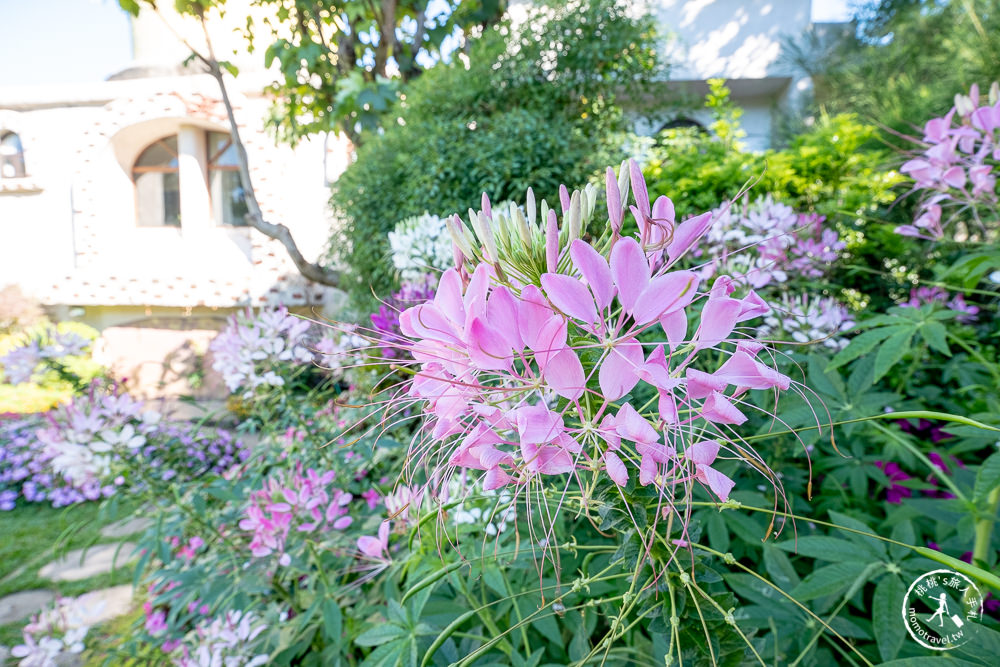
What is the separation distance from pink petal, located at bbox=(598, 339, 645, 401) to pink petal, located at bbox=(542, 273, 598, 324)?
4cm

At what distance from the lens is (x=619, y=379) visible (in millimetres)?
456

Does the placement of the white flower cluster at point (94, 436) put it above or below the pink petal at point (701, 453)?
below

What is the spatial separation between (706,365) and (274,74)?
6.92 metres

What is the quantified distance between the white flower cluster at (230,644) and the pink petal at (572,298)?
3.68 feet

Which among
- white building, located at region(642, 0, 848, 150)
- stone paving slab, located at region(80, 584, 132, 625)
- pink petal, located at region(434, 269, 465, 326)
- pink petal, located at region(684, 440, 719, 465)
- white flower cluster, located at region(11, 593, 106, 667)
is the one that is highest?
white building, located at region(642, 0, 848, 150)

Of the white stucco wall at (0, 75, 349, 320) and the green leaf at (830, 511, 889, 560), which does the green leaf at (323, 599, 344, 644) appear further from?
the white stucco wall at (0, 75, 349, 320)

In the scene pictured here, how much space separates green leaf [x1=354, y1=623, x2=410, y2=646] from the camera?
0.82 metres

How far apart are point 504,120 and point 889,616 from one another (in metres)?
3.19

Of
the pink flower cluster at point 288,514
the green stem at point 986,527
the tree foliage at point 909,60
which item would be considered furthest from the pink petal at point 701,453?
the tree foliage at point 909,60

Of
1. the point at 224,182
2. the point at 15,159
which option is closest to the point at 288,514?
the point at 224,182

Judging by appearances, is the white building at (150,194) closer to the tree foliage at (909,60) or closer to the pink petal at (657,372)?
the tree foliage at (909,60)

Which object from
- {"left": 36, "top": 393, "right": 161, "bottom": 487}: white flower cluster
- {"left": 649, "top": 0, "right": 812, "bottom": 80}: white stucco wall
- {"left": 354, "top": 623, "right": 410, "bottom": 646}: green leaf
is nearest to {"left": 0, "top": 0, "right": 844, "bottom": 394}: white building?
{"left": 649, "top": 0, "right": 812, "bottom": 80}: white stucco wall

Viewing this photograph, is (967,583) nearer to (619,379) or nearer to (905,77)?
(619,379)

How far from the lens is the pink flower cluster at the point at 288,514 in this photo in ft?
3.88
